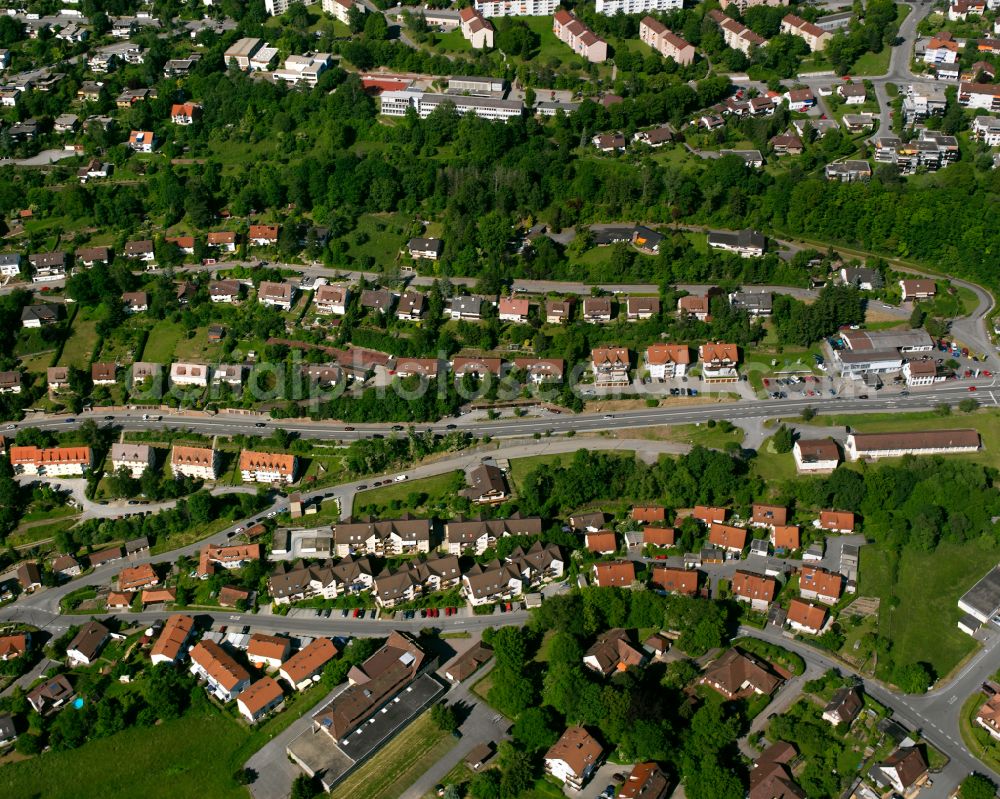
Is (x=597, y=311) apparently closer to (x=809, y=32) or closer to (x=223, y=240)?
(x=223, y=240)

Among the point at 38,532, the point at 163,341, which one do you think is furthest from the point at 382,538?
the point at 163,341

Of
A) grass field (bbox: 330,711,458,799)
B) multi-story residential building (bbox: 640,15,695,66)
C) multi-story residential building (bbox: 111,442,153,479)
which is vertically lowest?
grass field (bbox: 330,711,458,799)

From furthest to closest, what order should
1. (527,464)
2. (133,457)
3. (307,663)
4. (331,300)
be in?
1. (331,300)
2. (133,457)
3. (527,464)
4. (307,663)

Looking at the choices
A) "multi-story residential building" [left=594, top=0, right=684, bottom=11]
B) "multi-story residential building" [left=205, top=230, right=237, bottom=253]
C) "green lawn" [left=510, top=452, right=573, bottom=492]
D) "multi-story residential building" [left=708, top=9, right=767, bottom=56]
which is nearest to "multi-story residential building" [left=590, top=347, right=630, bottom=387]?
"green lawn" [left=510, top=452, right=573, bottom=492]

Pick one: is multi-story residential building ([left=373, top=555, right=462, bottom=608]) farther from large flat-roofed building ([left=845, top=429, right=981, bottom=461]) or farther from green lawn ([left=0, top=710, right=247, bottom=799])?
large flat-roofed building ([left=845, top=429, right=981, bottom=461])

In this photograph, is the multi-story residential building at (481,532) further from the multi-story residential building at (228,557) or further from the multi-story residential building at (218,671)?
the multi-story residential building at (218,671)

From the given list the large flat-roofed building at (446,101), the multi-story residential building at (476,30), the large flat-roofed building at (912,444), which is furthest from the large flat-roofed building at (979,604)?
the multi-story residential building at (476,30)
